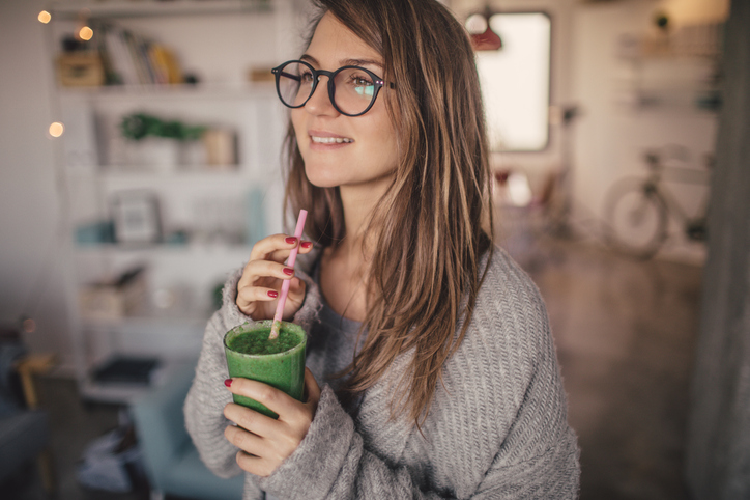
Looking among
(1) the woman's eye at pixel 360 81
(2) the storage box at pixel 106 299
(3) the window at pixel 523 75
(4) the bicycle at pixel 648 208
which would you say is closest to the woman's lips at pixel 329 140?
(1) the woman's eye at pixel 360 81

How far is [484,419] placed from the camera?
85cm

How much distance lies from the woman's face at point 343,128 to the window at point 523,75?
6.30 m

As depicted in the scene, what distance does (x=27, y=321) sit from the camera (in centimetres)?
301

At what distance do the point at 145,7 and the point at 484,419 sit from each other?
9.45ft

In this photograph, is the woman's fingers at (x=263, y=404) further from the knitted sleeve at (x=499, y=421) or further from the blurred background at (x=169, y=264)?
the blurred background at (x=169, y=264)

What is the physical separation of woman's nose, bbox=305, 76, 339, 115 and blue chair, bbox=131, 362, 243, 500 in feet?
4.79

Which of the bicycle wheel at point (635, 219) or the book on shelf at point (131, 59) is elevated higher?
the book on shelf at point (131, 59)

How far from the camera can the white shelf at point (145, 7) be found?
2609 millimetres

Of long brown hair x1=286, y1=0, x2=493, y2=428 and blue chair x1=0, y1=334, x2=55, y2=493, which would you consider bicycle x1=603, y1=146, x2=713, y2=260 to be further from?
blue chair x1=0, y1=334, x2=55, y2=493

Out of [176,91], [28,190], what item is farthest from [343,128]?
[28,190]

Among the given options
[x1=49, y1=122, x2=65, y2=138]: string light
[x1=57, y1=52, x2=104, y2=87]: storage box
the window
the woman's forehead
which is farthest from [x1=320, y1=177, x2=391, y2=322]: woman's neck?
the window

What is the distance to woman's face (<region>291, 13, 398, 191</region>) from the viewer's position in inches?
34.4

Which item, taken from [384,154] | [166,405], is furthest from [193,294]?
[384,154]

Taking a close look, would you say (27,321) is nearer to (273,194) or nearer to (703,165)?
(273,194)
